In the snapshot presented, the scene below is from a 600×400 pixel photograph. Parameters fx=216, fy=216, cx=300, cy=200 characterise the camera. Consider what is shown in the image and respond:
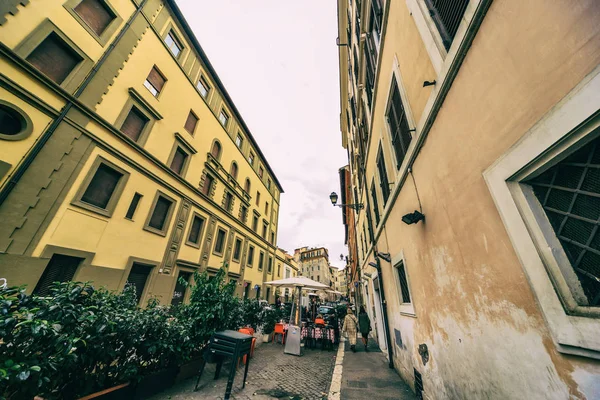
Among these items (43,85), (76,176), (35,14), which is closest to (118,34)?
(35,14)

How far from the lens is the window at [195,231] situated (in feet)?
43.1

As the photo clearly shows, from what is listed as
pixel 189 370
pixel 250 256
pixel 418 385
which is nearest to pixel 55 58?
pixel 189 370

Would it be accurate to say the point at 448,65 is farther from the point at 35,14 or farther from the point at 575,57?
the point at 35,14

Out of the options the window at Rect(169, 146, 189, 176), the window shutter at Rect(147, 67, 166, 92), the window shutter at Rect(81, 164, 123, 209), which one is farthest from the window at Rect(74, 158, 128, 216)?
the window shutter at Rect(147, 67, 166, 92)

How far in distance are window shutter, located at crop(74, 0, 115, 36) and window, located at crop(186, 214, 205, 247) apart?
9.61 meters

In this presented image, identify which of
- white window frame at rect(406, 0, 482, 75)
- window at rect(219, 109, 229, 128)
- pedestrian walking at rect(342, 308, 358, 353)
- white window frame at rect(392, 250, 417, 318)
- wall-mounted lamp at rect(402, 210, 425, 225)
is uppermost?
window at rect(219, 109, 229, 128)

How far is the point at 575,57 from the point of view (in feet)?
4.76

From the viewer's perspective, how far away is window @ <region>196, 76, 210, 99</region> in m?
15.2

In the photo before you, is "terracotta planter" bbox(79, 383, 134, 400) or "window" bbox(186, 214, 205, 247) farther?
"window" bbox(186, 214, 205, 247)

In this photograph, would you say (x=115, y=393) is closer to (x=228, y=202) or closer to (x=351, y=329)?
(x=351, y=329)

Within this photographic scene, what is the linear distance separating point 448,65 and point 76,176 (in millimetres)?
10788

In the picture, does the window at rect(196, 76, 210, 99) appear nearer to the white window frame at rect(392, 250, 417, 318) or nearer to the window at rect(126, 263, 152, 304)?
the window at rect(126, 263, 152, 304)

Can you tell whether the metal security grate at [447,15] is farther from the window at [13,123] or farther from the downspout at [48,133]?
the downspout at [48,133]

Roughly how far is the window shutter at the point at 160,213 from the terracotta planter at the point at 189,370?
781 centimetres
